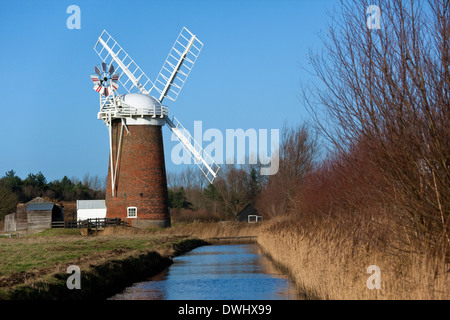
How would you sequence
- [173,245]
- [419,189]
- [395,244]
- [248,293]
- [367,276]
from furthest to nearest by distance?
[173,245] → [248,293] → [367,276] → [395,244] → [419,189]

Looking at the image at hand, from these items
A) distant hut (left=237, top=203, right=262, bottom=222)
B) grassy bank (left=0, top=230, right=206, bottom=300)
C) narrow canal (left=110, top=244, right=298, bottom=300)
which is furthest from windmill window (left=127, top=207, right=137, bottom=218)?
distant hut (left=237, top=203, right=262, bottom=222)

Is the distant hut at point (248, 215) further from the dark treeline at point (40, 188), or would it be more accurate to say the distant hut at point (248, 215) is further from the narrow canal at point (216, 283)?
the narrow canal at point (216, 283)

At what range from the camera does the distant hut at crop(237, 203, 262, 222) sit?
64.0 meters

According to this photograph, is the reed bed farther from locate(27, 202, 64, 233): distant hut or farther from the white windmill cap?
locate(27, 202, 64, 233): distant hut

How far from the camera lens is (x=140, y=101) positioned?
3550cm

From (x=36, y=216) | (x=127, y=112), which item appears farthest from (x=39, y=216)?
(x=127, y=112)

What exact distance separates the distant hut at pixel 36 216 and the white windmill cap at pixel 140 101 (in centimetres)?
1111

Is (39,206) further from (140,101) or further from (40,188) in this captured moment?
(40,188)

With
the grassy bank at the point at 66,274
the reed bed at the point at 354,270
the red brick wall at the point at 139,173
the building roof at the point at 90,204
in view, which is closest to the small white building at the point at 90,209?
the building roof at the point at 90,204

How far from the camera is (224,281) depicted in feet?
51.5

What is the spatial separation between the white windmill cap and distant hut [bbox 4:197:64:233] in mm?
11106
